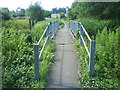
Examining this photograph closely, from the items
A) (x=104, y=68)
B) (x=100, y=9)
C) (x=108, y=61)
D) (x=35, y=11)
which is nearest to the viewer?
(x=104, y=68)

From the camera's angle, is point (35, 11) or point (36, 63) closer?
point (36, 63)

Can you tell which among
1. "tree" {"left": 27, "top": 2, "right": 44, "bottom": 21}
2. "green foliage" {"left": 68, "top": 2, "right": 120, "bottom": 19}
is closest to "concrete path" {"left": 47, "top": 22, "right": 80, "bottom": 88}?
"green foliage" {"left": 68, "top": 2, "right": 120, "bottom": 19}

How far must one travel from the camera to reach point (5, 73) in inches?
145

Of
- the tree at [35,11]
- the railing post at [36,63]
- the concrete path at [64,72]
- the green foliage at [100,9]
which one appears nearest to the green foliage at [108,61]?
the concrete path at [64,72]

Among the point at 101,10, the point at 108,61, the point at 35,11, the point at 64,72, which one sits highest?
the point at 35,11

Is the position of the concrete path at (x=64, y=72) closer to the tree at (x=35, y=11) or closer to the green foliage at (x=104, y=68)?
the green foliage at (x=104, y=68)

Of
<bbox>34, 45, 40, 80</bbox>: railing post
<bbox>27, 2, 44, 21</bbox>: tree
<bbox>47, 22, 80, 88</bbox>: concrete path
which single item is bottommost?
<bbox>47, 22, 80, 88</bbox>: concrete path

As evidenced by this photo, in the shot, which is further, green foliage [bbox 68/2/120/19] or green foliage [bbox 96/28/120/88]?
green foliage [bbox 68/2/120/19]

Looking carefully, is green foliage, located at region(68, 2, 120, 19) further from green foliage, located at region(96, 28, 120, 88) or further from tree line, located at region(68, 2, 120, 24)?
green foliage, located at region(96, 28, 120, 88)

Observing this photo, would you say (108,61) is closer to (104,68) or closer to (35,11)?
(104,68)

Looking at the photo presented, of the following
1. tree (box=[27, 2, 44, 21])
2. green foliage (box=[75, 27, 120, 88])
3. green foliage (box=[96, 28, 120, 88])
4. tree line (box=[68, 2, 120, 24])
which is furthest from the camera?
tree (box=[27, 2, 44, 21])

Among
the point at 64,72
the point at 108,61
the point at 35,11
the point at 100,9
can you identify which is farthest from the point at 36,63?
the point at 35,11

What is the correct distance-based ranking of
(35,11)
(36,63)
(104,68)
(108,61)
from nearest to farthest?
(36,63) → (104,68) → (108,61) → (35,11)

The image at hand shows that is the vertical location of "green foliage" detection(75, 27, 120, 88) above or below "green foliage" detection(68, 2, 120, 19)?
below
